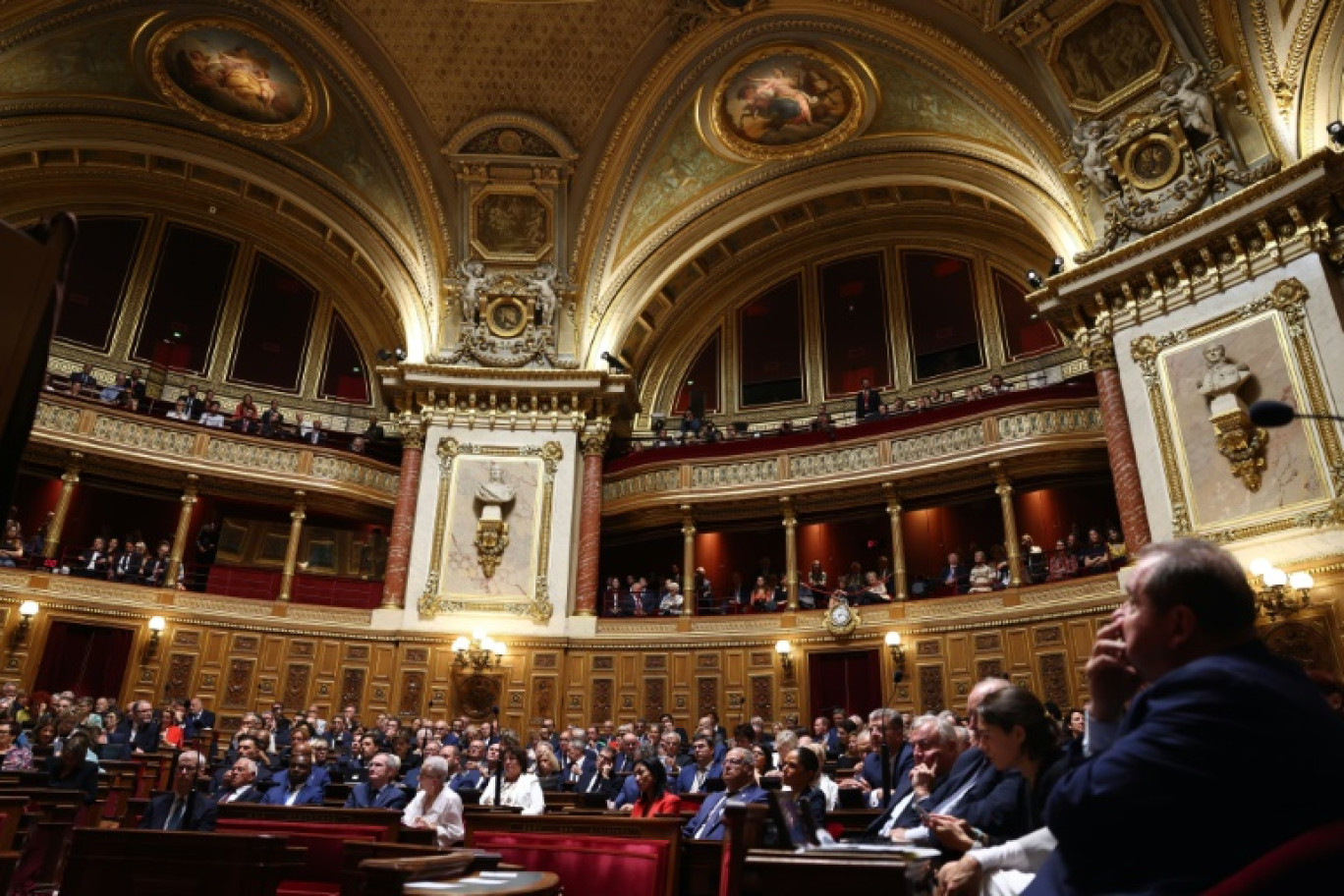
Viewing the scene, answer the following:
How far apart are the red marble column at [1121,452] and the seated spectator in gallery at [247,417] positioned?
50.8 ft

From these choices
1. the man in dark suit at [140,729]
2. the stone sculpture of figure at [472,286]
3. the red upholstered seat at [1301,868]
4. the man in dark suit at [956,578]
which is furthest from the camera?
the stone sculpture of figure at [472,286]

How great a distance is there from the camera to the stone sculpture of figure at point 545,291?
59.9ft

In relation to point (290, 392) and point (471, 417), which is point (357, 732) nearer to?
point (471, 417)

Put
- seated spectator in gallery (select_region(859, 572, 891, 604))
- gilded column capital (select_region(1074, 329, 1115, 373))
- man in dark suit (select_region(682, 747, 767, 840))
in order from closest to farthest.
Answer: man in dark suit (select_region(682, 747, 767, 840)), gilded column capital (select_region(1074, 329, 1115, 373)), seated spectator in gallery (select_region(859, 572, 891, 604))

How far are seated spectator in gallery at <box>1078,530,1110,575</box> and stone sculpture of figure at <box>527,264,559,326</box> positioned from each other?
11.0m

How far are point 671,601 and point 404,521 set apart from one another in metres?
5.32

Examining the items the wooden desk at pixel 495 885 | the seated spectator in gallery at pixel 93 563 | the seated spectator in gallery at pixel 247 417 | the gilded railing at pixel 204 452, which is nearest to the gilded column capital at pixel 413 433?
the gilded railing at pixel 204 452

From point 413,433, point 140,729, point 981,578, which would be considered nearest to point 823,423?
point 981,578

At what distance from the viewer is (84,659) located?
15.0 m

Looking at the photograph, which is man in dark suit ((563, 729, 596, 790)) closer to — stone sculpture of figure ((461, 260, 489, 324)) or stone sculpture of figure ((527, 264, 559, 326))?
stone sculpture of figure ((527, 264, 559, 326))

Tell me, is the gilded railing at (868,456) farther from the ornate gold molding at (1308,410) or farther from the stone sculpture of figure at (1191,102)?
the stone sculpture of figure at (1191,102)

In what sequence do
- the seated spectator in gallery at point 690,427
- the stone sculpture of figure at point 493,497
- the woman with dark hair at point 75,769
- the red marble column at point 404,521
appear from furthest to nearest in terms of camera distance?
the seated spectator in gallery at point 690,427
the stone sculpture of figure at point 493,497
the red marble column at point 404,521
the woman with dark hair at point 75,769

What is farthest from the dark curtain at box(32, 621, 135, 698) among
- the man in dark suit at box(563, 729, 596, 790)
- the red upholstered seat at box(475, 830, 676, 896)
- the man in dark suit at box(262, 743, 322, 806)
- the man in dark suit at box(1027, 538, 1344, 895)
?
the man in dark suit at box(1027, 538, 1344, 895)

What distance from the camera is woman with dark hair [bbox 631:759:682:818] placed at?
5.99m
